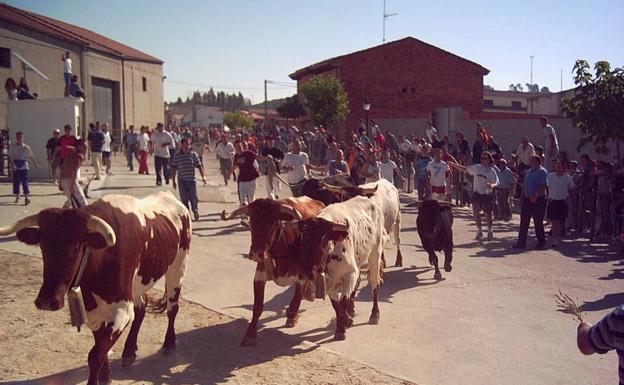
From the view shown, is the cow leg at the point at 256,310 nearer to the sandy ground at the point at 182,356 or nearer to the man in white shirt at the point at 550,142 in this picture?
the sandy ground at the point at 182,356

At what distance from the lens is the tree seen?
14.9 m

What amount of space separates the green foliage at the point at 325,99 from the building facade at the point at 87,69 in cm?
1215

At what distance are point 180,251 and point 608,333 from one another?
180 inches

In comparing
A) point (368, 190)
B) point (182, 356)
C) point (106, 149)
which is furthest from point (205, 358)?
point (106, 149)

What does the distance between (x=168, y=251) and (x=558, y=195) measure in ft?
32.4

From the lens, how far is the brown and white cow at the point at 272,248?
6.65 m

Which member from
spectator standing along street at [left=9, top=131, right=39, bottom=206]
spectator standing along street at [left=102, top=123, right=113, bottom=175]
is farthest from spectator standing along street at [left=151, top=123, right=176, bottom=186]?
spectator standing along street at [left=9, top=131, right=39, bottom=206]

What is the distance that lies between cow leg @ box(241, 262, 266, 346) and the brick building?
32488mm

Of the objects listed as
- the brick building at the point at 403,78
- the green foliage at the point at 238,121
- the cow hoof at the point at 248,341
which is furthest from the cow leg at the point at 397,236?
the green foliage at the point at 238,121

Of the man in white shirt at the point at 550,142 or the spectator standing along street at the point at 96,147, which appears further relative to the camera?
the spectator standing along street at the point at 96,147

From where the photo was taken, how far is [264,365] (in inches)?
249

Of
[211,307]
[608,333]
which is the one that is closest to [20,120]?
[211,307]

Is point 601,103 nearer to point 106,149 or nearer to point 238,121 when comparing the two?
point 106,149

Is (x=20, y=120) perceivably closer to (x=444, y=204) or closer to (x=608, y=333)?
(x=444, y=204)
